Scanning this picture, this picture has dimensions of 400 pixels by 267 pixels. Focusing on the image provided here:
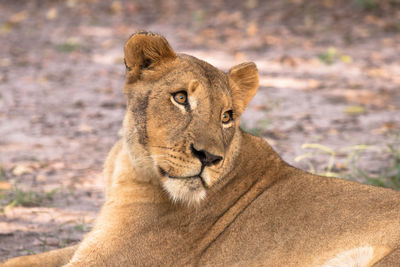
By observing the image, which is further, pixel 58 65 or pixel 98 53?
pixel 98 53

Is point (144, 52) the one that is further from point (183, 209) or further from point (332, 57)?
point (332, 57)

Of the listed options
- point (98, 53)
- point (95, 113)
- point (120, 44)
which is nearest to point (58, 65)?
point (98, 53)

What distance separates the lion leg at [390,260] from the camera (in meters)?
2.78

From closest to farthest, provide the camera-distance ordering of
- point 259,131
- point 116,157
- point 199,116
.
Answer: point 199,116, point 116,157, point 259,131

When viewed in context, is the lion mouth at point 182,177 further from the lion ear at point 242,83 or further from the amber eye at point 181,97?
the lion ear at point 242,83

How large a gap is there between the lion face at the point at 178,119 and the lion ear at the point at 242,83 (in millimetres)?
180

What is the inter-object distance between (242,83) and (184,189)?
1.04 m

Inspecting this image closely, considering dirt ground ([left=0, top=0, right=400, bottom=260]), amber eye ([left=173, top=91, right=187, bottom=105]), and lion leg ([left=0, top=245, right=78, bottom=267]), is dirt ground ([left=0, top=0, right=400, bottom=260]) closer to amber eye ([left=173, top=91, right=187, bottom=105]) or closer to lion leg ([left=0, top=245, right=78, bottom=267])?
lion leg ([left=0, top=245, right=78, bottom=267])

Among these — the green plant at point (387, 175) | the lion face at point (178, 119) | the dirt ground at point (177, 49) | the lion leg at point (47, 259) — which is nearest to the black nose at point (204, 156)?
the lion face at point (178, 119)

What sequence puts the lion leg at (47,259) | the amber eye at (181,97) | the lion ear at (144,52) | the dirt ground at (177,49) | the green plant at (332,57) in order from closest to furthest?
the amber eye at (181,97), the lion ear at (144,52), the lion leg at (47,259), the dirt ground at (177,49), the green plant at (332,57)

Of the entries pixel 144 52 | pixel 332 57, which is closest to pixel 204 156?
pixel 144 52

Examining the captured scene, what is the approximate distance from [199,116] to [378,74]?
6813 mm

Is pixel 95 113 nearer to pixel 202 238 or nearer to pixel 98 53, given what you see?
pixel 98 53

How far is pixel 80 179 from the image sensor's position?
5816 mm
